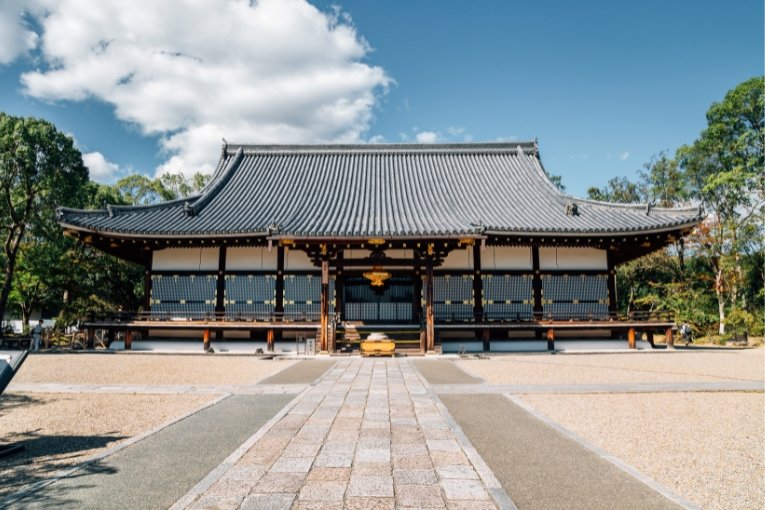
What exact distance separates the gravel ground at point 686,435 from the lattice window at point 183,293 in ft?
48.8

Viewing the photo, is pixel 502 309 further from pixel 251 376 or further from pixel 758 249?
pixel 758 249

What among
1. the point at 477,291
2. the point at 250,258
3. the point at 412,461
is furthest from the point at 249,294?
the point at 412,461

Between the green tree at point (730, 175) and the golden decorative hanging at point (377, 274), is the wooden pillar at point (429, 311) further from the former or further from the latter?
the green tree at point (730, 175)

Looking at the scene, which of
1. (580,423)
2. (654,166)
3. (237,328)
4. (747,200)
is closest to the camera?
(580,423)

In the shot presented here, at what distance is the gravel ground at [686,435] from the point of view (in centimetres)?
428

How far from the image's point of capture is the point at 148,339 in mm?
18344

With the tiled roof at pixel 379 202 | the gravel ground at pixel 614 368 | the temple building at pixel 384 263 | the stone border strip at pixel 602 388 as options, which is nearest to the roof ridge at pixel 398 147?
the tiled roof at pixel 379 202

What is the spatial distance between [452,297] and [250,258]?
30.5 feet

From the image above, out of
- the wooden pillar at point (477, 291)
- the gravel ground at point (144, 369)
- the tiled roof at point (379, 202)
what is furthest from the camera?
the wooden pillar at point (477, 291)

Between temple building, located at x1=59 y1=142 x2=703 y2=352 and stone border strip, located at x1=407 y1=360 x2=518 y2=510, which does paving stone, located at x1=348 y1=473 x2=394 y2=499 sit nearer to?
stone border strip, located at x1=407 y1=360 x2=518 y2=510

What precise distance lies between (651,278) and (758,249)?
22.4ft

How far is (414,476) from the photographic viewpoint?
4.20 m

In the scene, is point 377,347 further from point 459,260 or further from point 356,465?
point 356,465

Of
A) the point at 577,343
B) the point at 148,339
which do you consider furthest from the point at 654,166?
the point at 148,339
